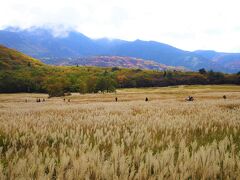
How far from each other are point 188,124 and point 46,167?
666cm

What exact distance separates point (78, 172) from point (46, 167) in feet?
2.21

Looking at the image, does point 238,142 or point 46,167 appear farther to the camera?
point 238,142

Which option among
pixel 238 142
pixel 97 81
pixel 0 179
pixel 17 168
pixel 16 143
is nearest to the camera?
pixel 0 179

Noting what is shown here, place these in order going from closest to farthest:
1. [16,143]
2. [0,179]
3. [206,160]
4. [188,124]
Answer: [0,179] < [206,160] < [16,143] < [188,124]

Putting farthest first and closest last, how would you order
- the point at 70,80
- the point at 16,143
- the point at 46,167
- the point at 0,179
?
the point at 70,80, the point at 16,143, the point at 46,167, the point at 0,179

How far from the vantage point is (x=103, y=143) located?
706 centimetres

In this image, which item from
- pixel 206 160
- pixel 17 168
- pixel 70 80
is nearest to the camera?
pixel 17 168

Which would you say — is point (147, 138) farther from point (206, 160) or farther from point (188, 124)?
point (188, 124)

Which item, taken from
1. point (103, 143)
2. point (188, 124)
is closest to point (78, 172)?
point (103, 143)

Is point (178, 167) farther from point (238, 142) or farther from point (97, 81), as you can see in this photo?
point (97, 81)

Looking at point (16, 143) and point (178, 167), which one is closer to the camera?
point (178, 167)

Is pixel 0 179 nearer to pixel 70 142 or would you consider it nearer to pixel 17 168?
pixel 17 168

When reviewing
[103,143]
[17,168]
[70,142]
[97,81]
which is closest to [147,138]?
[103,143]

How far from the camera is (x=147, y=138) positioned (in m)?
7.32
